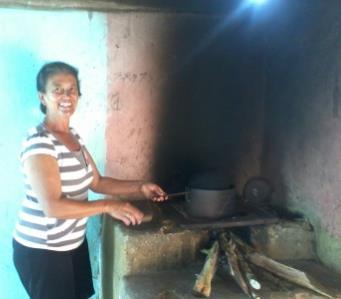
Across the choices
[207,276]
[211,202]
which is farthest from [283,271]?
[211,202]

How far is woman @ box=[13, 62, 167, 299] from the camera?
6.96ft

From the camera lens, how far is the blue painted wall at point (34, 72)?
2580 millimetres

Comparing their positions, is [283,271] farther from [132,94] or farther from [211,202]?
Result: [132,94]

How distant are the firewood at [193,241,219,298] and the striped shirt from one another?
0.70 metres

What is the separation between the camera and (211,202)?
2533mm

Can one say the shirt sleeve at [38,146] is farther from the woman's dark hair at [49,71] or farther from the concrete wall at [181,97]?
the concrete wall at [181,97]

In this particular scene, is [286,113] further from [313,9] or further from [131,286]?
[131,286]

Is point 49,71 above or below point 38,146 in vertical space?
above

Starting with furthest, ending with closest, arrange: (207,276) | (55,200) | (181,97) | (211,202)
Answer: (181,97) → (211,202) → (207,276) → (55,200)

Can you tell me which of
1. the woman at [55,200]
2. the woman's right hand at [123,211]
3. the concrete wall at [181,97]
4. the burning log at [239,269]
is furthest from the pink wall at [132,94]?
the burning log at [239,269]

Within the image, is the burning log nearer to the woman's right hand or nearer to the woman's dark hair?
the woman's right hand

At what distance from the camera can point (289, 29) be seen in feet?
9.05

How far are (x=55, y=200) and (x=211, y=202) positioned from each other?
2.89 ft

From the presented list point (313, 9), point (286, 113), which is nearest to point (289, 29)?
point (313, 9)
